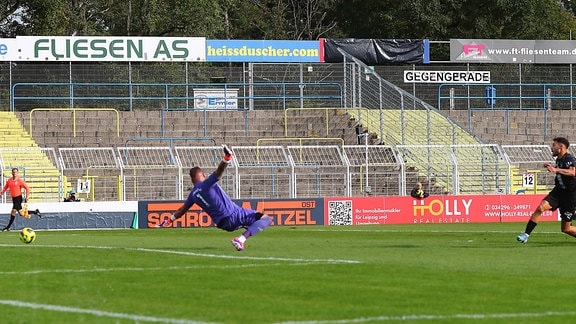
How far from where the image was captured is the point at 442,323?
11.0 meters

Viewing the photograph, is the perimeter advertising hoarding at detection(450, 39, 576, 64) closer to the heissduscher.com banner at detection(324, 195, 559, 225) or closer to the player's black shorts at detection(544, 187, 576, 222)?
the heissduscher.com banner at detection(324, 195, 559, 225)

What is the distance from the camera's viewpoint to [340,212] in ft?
124

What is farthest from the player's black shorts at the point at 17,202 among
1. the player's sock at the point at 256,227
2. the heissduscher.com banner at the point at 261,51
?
the heissduscher.com banner at the point at 261,51

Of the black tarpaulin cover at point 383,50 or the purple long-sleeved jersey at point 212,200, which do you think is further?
the black tarpaulin cover at point 383,50

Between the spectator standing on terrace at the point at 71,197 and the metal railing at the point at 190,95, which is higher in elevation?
the metal railing at the point at 190,95

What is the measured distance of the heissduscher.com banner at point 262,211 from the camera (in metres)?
36.2

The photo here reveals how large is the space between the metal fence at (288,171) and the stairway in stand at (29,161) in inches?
1.5

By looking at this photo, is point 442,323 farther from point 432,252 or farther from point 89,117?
point 89,117

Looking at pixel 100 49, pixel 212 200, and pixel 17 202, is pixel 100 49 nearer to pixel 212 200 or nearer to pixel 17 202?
pixel 17 202

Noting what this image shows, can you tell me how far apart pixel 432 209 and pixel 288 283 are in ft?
81.9

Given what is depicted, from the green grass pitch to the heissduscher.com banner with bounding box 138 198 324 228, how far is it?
46.0ft

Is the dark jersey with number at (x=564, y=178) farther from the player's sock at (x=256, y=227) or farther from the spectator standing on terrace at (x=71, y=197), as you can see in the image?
the spectator standing on terrace at (x=71, y=197)

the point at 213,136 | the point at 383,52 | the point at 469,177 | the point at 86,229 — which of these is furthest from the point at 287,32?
the point at 86,229

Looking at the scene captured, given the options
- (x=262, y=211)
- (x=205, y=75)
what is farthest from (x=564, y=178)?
(x=205, y=75)
